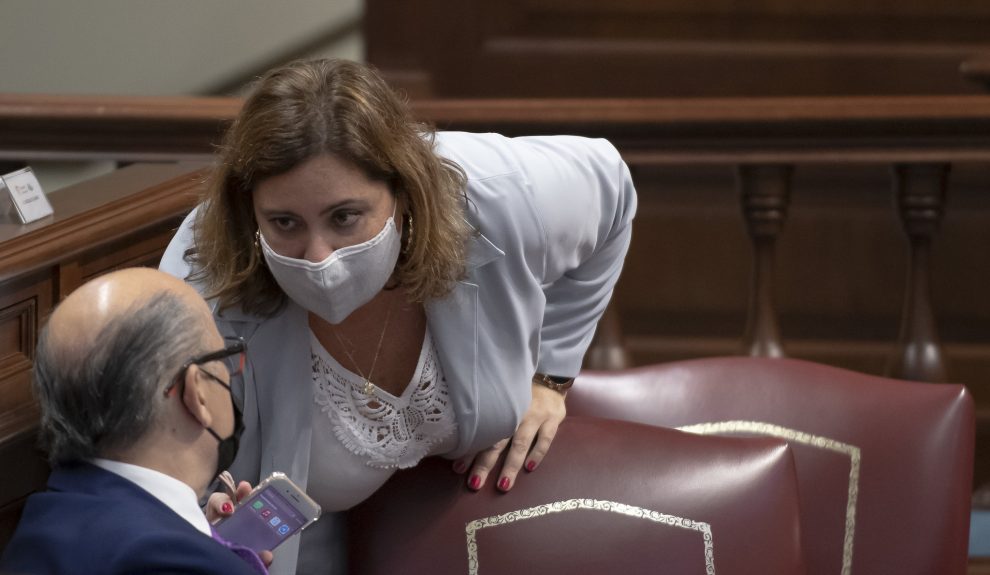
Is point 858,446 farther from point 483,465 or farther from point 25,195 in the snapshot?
point 25,195

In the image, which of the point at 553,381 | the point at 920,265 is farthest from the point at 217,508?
the point at 920,265

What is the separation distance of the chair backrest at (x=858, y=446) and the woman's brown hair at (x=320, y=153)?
0.51 metres

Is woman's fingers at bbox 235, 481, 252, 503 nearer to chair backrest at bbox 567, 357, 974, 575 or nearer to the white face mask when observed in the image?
the white face mask

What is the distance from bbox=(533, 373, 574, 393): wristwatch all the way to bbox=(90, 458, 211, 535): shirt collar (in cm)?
90

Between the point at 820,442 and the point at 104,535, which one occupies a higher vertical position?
the point at 104,535

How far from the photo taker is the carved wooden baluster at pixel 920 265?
2.66 metres

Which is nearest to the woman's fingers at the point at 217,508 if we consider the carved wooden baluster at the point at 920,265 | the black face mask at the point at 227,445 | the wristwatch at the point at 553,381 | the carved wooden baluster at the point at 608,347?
the black face mask at the point at 227,445

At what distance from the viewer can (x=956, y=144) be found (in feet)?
8.59

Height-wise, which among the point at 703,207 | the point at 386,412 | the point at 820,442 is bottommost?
the point at 703,207

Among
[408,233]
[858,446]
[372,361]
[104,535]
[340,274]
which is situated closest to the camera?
[104,535]

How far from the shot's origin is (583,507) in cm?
190

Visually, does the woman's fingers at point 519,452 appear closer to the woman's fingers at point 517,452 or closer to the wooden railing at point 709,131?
the woman's fingers at point 517,452

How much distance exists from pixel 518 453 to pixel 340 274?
0.43 metres

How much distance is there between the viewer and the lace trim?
1.89 meters
